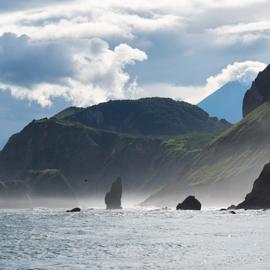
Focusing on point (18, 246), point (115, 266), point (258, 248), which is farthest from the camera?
point (18, 246)

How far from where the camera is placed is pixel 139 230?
139625mm

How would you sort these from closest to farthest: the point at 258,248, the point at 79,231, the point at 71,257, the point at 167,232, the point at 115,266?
the point at 115,266 → the point at 71,257 → the point at 258,248 → the point at 167,232 → the point at 79,231

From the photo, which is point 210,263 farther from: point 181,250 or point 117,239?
point 117,239

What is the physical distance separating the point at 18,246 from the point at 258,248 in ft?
132

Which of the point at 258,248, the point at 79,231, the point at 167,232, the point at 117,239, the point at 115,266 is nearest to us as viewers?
the point at 115,266

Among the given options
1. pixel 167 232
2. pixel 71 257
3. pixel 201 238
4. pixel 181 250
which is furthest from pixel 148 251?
pixel 167 232

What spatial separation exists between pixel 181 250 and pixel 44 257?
20.0m

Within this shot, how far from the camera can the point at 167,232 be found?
132 m

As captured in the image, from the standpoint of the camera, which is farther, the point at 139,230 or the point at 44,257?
the point at 139,230

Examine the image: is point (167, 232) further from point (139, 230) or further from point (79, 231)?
point (79, 231)

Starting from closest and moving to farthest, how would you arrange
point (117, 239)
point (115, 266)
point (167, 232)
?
point (115, 266), point (117, 239), point (167, 232)

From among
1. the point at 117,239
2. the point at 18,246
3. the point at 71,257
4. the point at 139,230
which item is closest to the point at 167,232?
the point at 139,230

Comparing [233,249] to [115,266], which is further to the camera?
[233,249]

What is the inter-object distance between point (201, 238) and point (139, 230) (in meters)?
26.2
